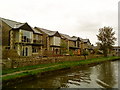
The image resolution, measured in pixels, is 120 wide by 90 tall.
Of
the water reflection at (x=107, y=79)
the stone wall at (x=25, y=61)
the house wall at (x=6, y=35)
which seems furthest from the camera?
the house wall at (x=6, y=35)

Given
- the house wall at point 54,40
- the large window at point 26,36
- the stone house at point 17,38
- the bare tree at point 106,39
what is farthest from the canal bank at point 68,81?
the bare tree at point 106,39

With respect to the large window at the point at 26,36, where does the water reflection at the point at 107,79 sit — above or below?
below

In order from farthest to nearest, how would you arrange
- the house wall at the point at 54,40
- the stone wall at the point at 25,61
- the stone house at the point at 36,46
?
the house wall at the point at 54,40
the stone house at the point at 36,46
the stone wall at the point at 25,61

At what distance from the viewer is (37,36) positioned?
34125 mm

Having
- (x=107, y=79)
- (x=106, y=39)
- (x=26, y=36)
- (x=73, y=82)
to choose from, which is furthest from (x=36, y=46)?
(x=106, y=39)

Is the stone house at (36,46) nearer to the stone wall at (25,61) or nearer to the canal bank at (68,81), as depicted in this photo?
the stone wall at (25,61)

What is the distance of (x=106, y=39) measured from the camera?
170ft

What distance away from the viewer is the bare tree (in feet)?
168

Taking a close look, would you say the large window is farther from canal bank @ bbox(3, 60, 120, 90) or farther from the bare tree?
the bare tree

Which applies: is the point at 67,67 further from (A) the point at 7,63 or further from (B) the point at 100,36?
(B) the point at 100,36

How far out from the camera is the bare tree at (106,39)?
5109cm

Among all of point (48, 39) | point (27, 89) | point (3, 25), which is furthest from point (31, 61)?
point (48, 39)

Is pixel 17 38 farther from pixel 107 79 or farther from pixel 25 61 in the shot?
pixel 107 79

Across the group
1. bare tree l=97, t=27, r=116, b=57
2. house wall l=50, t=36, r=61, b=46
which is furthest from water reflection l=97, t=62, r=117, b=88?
bare tree l=97, t=27, r=116, b=57
